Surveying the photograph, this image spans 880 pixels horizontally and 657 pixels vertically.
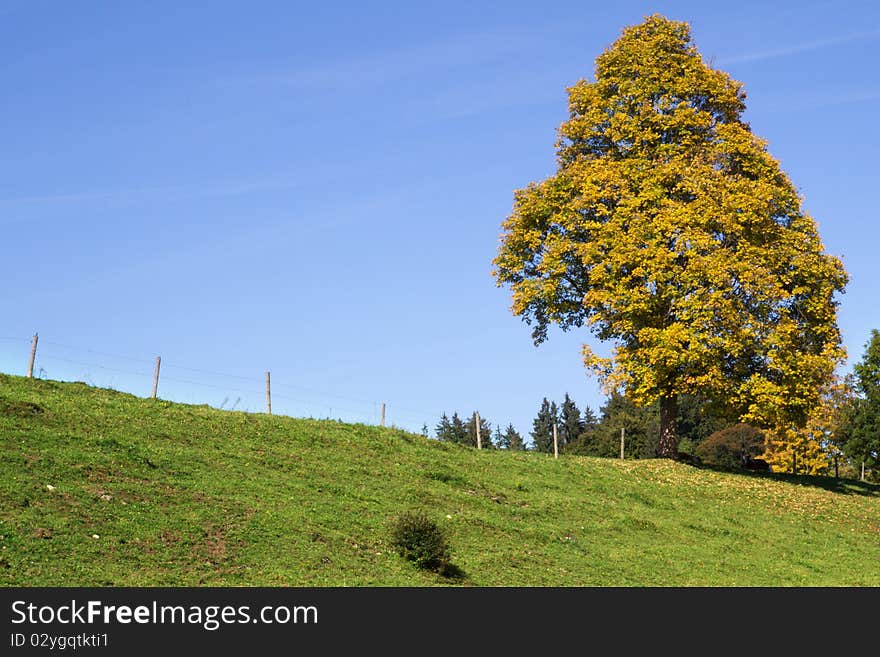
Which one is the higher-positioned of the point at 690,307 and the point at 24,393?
the point at 690,307

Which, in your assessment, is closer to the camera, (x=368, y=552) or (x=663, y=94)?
(x=368, y=552)

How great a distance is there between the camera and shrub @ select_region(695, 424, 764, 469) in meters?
99.2

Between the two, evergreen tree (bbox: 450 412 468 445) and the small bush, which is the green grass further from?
evergreen tree (bbox: 450 412 468 445)

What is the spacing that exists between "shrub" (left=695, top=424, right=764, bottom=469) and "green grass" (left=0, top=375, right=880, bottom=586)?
181ft

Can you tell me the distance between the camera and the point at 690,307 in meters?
43.6

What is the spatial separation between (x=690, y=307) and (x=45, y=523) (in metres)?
29.7

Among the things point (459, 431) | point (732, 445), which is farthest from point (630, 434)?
point (459, 431)
